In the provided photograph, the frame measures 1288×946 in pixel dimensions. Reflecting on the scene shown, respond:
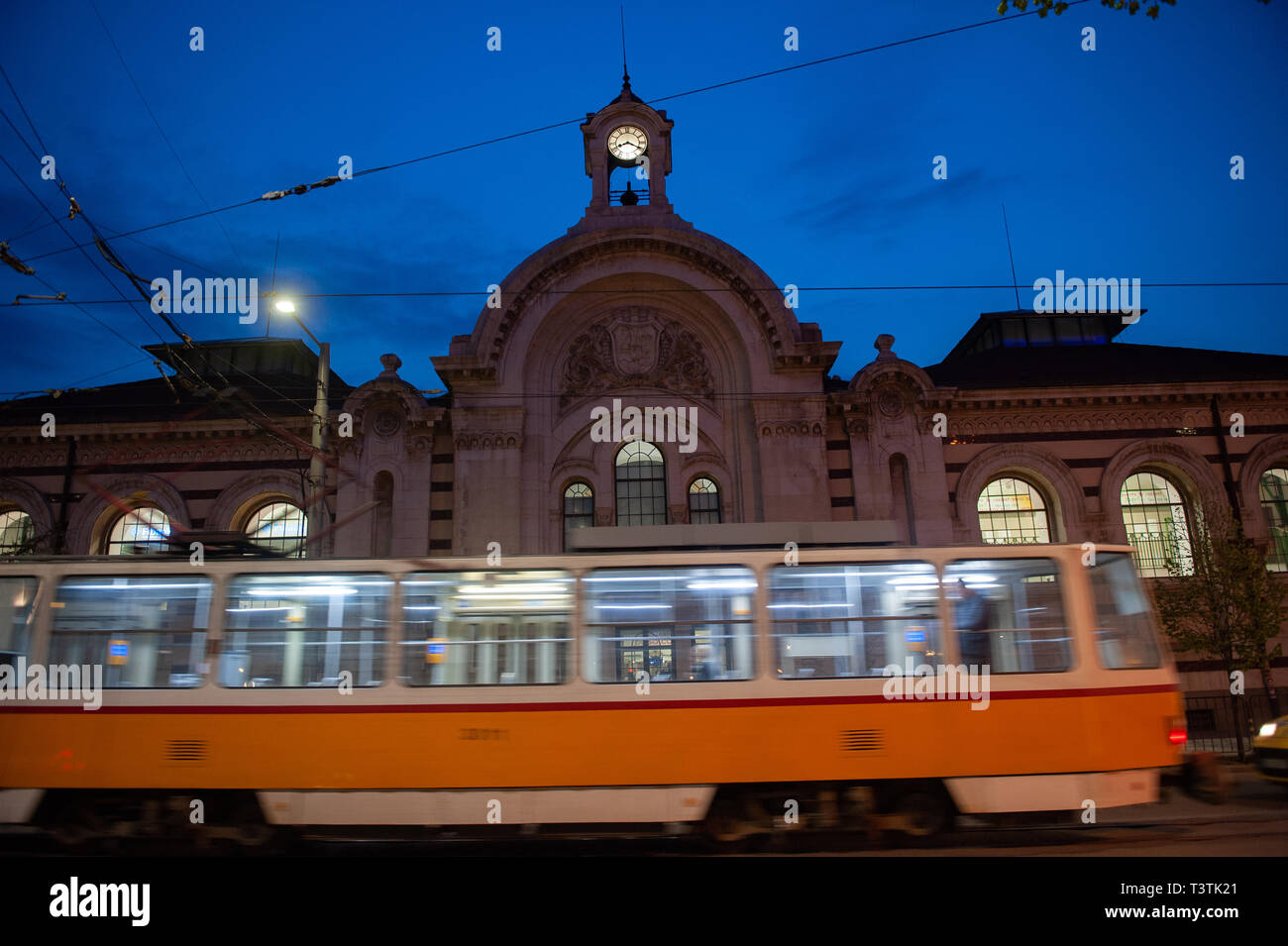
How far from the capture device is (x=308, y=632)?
891cm

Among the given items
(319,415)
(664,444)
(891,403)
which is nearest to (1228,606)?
(891,403)

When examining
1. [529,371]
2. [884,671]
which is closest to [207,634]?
[884,671]

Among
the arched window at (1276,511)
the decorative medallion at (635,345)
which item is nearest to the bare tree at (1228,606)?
the arched window at (1276,511)

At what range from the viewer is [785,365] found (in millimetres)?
21781

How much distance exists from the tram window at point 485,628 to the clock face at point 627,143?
18.7 meters

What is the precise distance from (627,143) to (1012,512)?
16.3 meters

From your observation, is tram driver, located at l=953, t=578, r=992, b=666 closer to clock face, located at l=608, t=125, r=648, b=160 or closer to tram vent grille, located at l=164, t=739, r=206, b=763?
tram vent grille, located at l=164, t=739, r=206, b=763

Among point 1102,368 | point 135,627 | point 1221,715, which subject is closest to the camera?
point 135,627

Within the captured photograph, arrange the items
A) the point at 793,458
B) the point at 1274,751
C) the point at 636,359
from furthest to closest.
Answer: the point at 636,359 < the point at 793,458 < the point at 1274,751

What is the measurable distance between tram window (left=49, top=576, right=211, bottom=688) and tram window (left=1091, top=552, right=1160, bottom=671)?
34.3ft

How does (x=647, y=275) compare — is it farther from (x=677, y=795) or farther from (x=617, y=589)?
(x=677, y=795)

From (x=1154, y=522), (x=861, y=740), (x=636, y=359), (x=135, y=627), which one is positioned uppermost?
(x=636, y=359)

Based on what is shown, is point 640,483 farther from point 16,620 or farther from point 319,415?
point 16,620

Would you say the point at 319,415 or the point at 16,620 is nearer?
the point at 16,620
